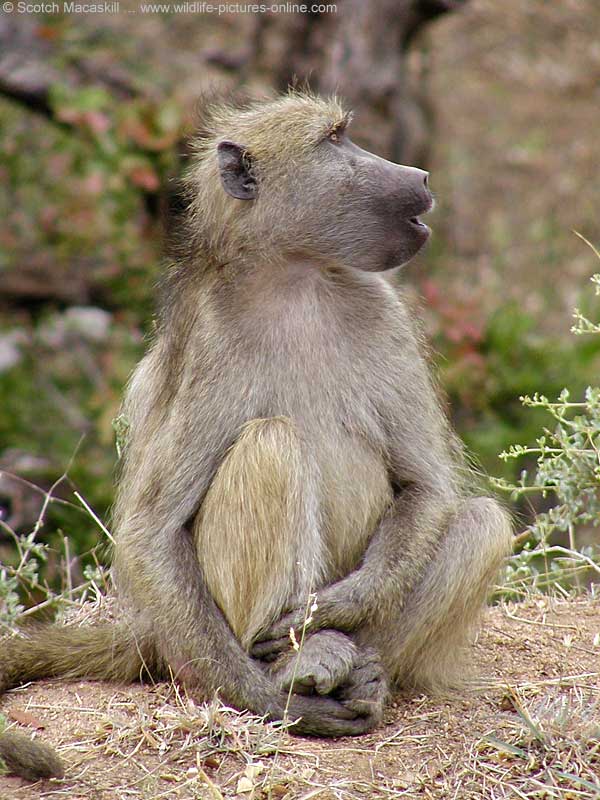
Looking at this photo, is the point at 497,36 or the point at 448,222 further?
the point at 497,36

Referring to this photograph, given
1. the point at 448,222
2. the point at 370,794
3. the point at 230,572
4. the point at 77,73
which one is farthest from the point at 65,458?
the point at 448,222

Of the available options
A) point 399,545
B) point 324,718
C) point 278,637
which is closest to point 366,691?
point 324,718

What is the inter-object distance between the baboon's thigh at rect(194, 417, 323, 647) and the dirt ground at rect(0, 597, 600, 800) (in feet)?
1.09

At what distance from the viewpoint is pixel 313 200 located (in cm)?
367

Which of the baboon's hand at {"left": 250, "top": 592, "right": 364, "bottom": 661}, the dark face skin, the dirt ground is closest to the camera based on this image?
the dirt ground

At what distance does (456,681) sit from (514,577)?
103 cm

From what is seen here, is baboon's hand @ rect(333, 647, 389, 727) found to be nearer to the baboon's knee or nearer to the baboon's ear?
the baboon's knee

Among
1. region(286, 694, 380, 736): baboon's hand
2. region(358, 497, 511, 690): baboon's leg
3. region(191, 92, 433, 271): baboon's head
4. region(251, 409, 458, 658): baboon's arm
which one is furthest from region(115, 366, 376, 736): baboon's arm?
region(191, 92, 433, 271): baboon's head

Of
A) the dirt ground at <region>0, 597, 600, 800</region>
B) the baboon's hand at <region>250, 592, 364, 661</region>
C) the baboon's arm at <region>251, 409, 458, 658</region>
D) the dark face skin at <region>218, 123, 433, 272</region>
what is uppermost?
the dark face skin at <region>218, 123, 433, 272</region>

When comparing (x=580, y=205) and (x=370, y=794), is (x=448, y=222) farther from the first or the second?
(x=370, y=794)

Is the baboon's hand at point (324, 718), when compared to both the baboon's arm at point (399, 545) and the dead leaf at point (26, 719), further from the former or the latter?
the dead leaf at point (26, 719)

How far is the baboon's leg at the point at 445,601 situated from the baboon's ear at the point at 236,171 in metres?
1.18

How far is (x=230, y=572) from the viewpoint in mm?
3451

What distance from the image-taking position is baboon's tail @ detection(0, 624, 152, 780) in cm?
368
